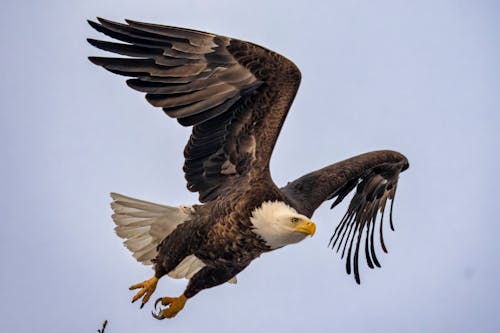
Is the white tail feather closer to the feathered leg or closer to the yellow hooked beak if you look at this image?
the feathered leg

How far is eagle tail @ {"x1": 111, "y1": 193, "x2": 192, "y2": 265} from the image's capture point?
26.6 ft

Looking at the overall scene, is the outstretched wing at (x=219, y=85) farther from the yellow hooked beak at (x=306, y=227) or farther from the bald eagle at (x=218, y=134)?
the yellow hooked beak at (x=306, y=227)

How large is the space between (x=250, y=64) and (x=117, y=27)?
0.97 m

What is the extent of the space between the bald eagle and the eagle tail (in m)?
0.21

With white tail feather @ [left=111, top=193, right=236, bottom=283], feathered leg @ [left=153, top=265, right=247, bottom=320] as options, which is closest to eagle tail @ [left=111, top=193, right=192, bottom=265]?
white tail feather @ [left=111, top=193, right=236, bottom=283]

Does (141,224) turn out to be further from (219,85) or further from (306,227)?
(306,227)

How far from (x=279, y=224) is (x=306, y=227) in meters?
0.19

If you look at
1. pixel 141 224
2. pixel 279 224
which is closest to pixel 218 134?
pixel 279 224

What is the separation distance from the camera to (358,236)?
8906mm

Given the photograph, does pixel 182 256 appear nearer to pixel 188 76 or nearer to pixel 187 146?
pixel 187 146

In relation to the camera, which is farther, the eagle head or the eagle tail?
the eagle tail

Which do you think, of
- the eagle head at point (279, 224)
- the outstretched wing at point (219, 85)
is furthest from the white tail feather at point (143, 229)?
the eagle head at point (279, 224)

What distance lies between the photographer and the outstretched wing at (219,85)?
7180mm

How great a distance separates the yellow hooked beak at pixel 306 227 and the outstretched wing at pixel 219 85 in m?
0.51
